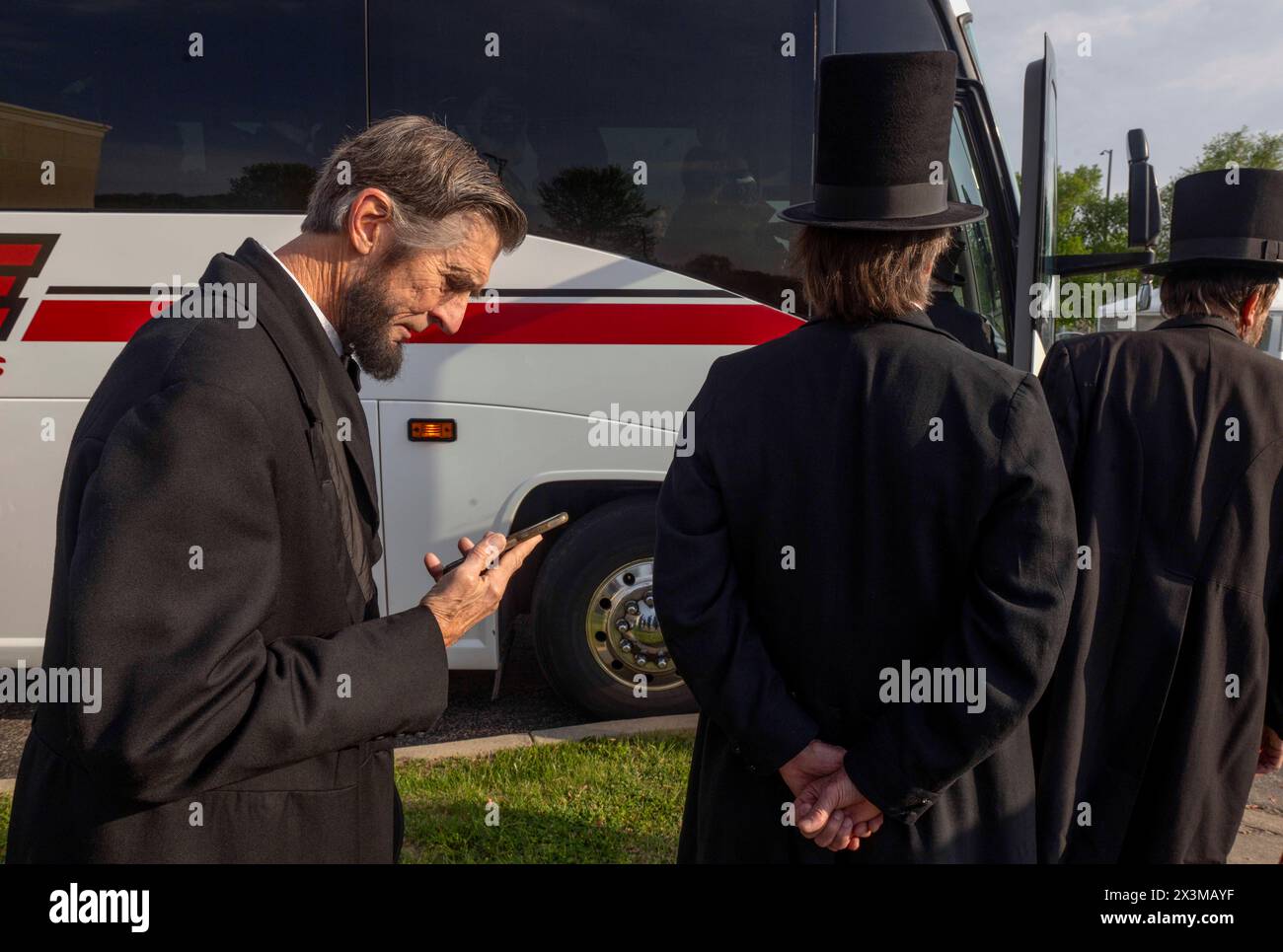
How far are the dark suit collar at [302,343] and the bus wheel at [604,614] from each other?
271 centimetres

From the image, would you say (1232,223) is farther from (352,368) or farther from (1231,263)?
(352,368)

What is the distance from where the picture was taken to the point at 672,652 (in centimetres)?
194

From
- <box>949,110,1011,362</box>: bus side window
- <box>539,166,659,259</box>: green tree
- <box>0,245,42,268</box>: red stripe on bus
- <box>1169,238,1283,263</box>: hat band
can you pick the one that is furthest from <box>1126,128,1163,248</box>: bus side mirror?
<box>0,245,42,268</box>: red stripe on bus

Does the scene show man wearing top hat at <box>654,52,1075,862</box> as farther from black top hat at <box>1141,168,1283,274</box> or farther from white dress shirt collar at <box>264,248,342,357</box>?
black top hat at <box>1141,168,1283,274</box>

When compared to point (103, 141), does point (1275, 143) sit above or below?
above

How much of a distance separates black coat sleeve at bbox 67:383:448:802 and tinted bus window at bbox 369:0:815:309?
3.06m

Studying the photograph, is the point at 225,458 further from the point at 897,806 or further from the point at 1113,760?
the point at 1113,760

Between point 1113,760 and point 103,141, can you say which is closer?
point 1113,760

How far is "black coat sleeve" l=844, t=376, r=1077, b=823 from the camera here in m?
1.73

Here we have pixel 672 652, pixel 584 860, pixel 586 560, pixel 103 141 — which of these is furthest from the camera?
pixel 586 560

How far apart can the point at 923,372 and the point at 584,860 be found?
2.20m

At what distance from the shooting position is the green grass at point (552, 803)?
10.9ft

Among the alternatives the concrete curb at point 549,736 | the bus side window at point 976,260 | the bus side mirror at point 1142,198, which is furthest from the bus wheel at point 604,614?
the bus side mirror at point 1142,198

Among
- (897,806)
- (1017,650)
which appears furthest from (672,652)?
(1017,650)
